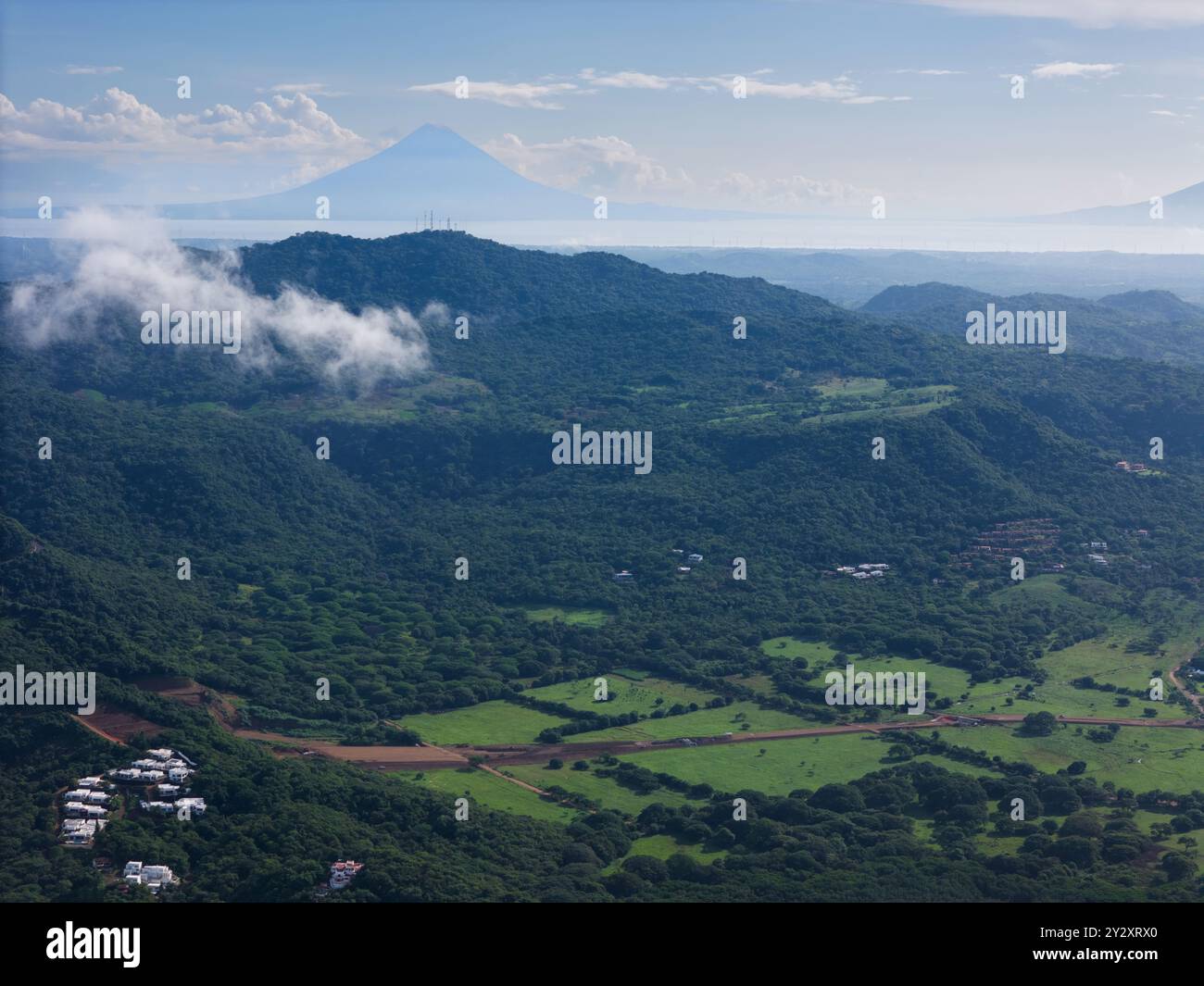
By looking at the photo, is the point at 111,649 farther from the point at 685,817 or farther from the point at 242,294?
the point at 242,294

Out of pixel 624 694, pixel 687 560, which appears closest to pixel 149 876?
pixel 624 694

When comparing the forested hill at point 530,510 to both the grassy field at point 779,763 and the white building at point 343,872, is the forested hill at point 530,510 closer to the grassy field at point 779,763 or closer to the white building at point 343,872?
the white building at point 343,872

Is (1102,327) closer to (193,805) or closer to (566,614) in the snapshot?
(566,614)

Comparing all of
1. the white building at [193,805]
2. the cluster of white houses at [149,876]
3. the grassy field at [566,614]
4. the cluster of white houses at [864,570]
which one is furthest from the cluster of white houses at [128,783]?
the cluster of white houses at [864,570]

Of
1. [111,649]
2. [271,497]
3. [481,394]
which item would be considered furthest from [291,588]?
[481,394]

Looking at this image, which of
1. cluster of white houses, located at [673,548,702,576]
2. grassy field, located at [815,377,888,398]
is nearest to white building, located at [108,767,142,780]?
cluster of white houses, located at [673,548,702,576]

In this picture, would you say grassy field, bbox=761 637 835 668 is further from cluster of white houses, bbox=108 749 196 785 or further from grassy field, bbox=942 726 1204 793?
cluster of white houses, bbox=108 749 196 785
